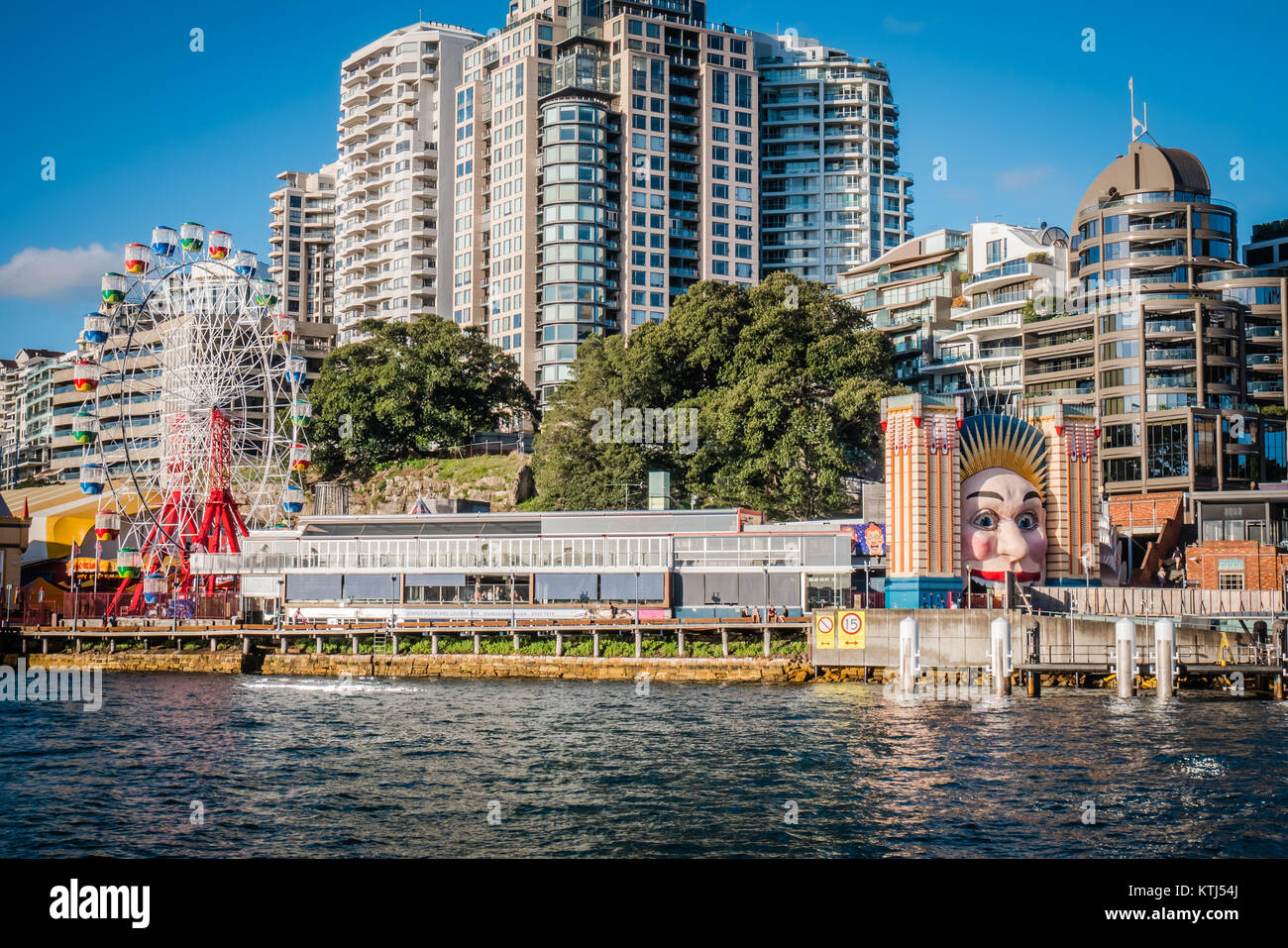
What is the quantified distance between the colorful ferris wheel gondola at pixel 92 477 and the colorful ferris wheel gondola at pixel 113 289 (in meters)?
11.7

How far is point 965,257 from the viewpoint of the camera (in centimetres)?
15900

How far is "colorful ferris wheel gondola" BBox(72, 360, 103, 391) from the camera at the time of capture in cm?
8944

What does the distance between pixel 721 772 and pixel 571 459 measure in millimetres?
67812

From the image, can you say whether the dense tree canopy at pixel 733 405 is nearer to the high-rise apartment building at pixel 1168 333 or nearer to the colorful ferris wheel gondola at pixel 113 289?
the high-rise apartment building at pixel 1168 333

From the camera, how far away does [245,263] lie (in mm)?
93375

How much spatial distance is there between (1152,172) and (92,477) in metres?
100

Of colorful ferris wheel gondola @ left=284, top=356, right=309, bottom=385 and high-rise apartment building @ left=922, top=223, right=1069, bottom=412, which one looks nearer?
colorful ferris wheel gondola @ left=284, top=356, right=309, bottom=385

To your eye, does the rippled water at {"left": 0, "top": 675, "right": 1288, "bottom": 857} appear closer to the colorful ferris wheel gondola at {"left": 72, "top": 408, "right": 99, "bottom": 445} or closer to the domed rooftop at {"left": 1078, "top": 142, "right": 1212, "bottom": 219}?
the colorful ferris wheel gondola at {"left": 72, "top": 408, "right": 99, "bottom": 445}

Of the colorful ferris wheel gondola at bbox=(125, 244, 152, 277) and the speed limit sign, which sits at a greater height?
the colorful ferris wheel gondola at bbox=(125, 244, 152, 277)

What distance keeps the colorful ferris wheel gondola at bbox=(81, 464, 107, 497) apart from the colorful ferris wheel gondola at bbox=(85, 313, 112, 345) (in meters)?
9.05

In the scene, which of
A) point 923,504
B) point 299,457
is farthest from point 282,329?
point 923,504

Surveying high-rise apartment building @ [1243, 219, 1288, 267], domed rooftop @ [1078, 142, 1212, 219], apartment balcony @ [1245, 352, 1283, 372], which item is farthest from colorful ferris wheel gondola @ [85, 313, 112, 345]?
high-rise apartment building @ [1243, 219, 1288, 267]

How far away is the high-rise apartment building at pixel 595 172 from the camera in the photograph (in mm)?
167000
